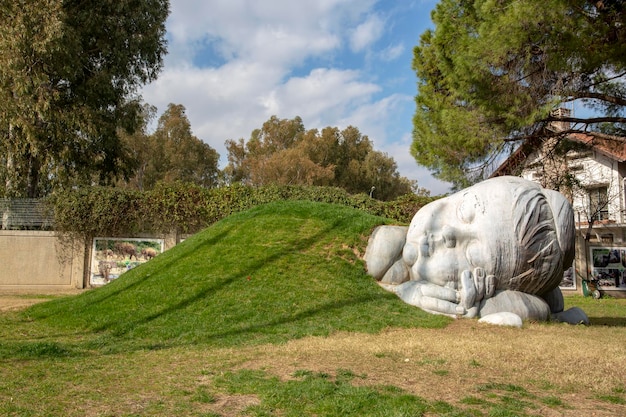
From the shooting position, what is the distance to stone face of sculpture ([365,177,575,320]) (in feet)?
29.8

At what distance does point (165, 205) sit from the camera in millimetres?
18203

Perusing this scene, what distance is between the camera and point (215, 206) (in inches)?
726

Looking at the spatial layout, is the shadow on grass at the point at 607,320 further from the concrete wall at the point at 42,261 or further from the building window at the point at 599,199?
the concrete wall at the point at 42,261

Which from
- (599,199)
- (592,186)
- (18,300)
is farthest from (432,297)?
(592,186)

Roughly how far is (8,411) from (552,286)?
9054 mm

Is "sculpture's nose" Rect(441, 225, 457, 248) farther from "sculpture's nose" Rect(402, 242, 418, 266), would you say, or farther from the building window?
the building window

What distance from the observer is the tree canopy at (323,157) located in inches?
1619

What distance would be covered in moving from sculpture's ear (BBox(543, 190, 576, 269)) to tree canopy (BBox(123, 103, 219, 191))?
1271 inches

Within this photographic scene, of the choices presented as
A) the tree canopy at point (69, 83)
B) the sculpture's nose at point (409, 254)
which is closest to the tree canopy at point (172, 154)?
the tree canopy at point (69, 83)

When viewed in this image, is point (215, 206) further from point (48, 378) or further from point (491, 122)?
point (48, 378)

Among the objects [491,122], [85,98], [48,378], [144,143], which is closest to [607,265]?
[491,122]

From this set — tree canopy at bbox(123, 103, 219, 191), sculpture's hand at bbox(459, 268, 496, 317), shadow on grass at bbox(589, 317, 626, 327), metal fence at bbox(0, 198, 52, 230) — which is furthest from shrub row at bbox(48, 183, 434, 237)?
tree canopy at bbox(123, 103, 219, 191)

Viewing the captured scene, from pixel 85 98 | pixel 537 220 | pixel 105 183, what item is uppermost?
pixel 85 98

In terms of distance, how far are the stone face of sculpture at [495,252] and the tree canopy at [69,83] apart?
15.0m
